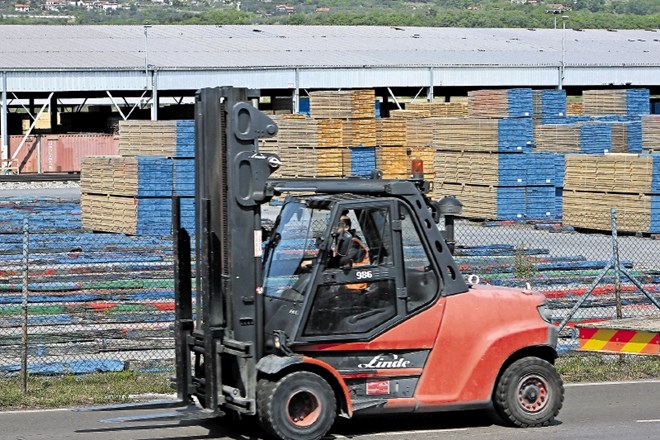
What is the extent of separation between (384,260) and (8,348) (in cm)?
709

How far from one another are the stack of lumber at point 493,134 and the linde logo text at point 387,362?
22.4 meters

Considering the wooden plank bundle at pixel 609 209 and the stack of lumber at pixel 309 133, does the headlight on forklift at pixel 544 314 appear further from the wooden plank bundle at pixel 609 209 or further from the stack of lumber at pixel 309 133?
the stack of lumber at pixel 309 133

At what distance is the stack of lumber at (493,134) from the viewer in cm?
3278

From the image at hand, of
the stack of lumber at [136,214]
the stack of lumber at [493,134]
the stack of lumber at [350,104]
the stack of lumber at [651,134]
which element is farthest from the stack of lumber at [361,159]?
the stack of lumber at [136,214]

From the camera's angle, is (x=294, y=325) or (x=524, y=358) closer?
(x=294, y=325)

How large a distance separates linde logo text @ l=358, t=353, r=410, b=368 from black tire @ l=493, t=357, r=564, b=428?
1.01 meters

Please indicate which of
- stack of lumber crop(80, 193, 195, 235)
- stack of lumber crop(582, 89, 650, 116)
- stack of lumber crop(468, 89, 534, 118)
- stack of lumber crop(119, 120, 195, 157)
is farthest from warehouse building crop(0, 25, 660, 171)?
stack of lumber crop(80, 193, 195, 235)

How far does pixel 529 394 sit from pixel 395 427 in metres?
1.26

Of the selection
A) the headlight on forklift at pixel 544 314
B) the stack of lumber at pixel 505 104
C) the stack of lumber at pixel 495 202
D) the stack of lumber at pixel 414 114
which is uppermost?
the stack of lumber at pixel 414 114

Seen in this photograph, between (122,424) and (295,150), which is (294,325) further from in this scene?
(295,150)

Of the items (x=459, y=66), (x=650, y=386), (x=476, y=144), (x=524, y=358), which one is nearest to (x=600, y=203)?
(x=476, y=144)

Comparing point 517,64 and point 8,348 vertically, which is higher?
point 517,64

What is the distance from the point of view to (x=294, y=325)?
10.5 metres

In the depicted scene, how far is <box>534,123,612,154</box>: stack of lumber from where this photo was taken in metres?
34.6
